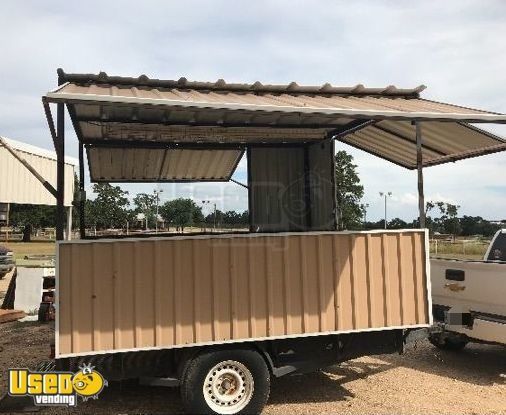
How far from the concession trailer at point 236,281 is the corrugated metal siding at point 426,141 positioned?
50 millimetres

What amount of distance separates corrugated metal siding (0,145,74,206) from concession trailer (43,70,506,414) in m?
17.9

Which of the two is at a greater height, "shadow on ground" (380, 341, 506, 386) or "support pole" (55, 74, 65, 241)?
"support pole" (55, 74, 65, 241)

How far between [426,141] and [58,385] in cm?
629

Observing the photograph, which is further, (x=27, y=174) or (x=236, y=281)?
(x=27, y=174)

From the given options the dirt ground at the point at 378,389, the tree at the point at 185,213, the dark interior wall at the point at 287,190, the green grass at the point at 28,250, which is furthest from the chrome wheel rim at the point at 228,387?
the green grass at the point at 28,250

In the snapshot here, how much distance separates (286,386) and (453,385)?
89.8 inches

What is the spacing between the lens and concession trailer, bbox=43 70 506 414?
4871 mm

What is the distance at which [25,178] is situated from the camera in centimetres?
2411

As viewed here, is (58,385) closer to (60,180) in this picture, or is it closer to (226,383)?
(226,383)

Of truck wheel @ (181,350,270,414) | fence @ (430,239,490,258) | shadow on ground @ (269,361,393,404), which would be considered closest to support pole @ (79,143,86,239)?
truck wheel @ (181,350,270,414)

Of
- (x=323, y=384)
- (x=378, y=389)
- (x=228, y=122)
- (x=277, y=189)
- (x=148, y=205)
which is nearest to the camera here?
(x=378, y=389)

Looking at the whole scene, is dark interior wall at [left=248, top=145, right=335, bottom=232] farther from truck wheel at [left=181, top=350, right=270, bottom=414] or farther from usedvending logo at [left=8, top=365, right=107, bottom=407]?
usedvending logo at [left=8, top=365, right=107, bottom=407]

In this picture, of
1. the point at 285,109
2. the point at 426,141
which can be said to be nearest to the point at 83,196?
the point at 285,109

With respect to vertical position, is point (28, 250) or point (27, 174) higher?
point (27, 174)
